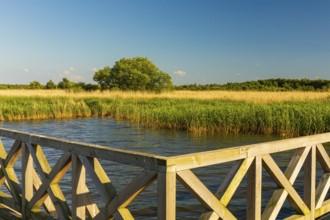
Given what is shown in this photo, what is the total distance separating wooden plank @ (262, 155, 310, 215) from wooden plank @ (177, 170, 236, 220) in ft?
2.96

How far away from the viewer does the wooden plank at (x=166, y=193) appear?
10.2ft

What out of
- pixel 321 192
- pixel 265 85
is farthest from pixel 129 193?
pixel 265 85

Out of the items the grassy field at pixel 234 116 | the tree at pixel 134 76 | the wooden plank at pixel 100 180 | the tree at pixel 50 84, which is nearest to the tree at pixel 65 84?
the tree at pixel 50 84

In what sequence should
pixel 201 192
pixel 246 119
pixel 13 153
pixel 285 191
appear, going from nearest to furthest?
pixel 201 192 → pixel 285 191 → pixel 13 153 → pixel 246 119

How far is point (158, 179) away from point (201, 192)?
47 centimetres

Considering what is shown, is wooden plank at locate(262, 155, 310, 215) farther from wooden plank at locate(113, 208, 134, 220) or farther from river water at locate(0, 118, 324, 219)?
river water at locate(0, 118, 324, 219)

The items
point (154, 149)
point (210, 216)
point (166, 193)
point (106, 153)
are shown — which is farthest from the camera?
point (154, 149)

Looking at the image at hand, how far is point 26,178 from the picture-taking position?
5344 millimetres

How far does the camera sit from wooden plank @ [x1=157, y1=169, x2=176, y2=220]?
3109 mm

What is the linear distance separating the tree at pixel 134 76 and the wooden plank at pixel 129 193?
5704 centimetres

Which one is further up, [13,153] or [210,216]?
[13,153]

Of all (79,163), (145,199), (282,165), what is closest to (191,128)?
(282,165)

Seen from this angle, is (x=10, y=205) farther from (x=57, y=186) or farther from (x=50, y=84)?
(x=50, y=84)

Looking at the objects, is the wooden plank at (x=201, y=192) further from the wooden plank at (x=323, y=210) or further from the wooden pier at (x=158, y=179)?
the wooden plank at (x=323, y=210)
